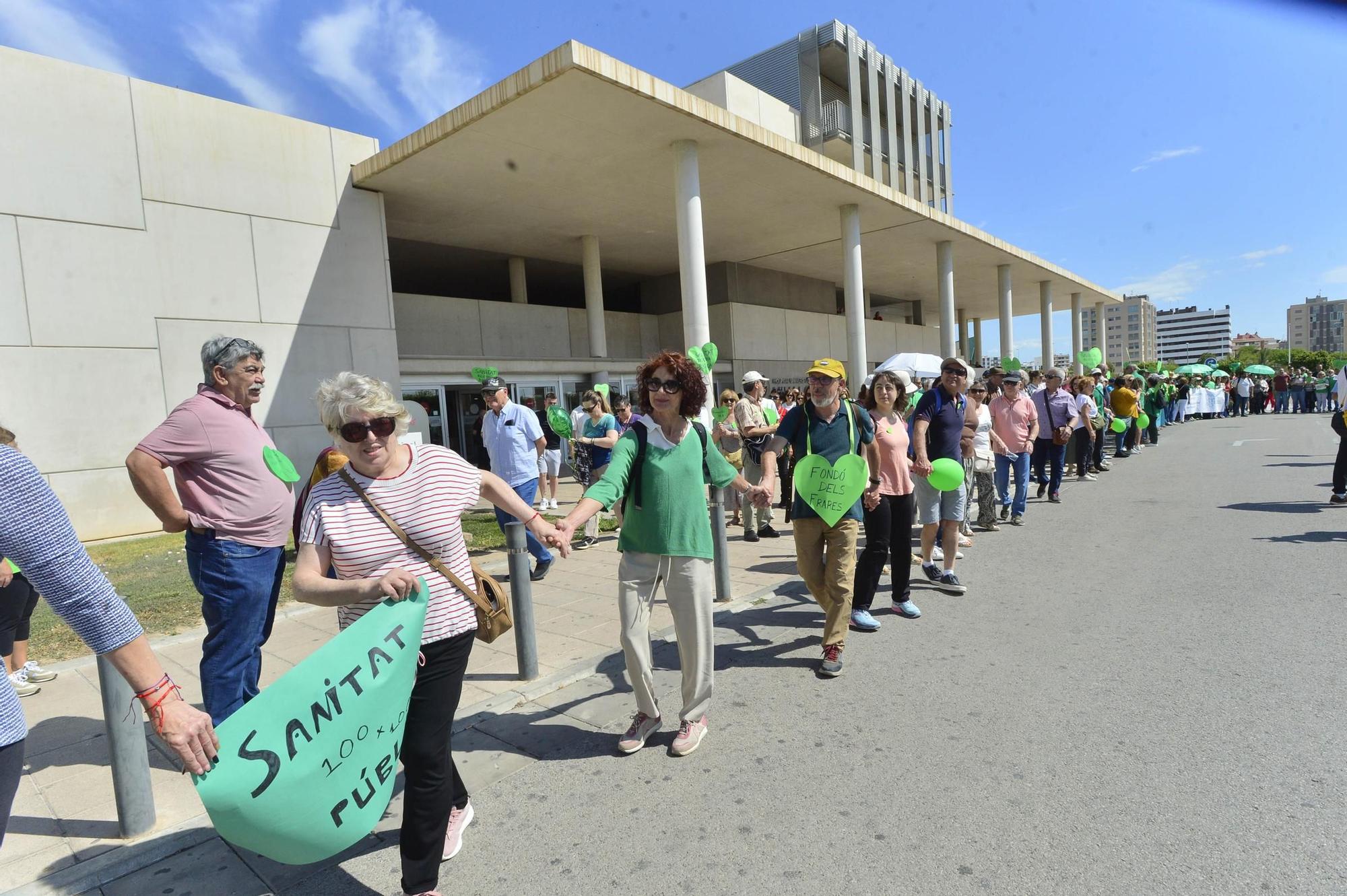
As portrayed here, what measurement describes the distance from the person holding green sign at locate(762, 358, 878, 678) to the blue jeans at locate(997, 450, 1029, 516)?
546cm

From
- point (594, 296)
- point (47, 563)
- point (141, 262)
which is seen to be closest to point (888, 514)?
point (47, 563)

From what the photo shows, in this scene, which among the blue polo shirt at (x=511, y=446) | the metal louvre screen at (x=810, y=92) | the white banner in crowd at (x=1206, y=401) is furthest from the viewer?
the white banner in crowd at (x=1206, y=401)

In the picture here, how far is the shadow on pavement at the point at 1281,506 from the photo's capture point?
904 centimetres

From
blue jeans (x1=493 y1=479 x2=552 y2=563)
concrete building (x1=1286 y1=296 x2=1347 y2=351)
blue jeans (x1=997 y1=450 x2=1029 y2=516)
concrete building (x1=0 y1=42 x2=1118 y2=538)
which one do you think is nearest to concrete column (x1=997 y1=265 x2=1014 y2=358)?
concrete building (x1=0 y1=42 x2=1118 y2=538)

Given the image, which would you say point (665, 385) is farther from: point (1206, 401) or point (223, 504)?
point (1206, 401)

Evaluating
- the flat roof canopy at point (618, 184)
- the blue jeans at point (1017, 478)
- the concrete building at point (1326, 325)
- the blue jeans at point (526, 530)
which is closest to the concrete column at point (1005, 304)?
the flat roof canopy at point (618, 184)

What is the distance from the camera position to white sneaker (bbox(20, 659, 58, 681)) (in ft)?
16.4

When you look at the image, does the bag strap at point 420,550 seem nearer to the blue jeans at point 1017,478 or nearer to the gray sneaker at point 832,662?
the gray sneaker at point 832,662

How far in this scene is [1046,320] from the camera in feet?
111

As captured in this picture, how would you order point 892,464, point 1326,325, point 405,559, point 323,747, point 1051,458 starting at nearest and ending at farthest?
point 323,747 → point 405,559 → point 892,464 → point 1051,458 → point 1326,325

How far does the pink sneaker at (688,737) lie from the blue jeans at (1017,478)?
7.02 m

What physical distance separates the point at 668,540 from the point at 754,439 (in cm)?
582

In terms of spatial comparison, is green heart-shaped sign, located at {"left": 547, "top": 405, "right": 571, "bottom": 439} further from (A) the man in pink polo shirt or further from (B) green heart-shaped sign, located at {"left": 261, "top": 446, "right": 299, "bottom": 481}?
(A) the man in pink polo shirt

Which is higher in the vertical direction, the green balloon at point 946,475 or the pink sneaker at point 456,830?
the green balloon at point 946,475
